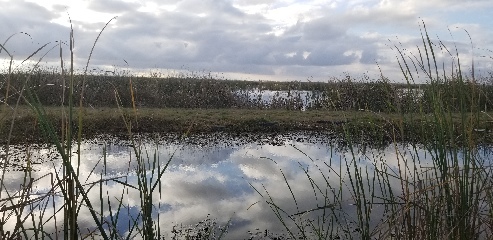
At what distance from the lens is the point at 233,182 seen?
5832mm

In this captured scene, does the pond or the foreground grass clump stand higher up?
the foreground grass clump

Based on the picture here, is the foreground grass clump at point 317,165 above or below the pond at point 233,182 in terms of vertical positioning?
above

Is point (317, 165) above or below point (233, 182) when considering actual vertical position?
above

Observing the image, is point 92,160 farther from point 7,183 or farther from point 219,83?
point 219,83

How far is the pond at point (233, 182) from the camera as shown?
3896 millimetres

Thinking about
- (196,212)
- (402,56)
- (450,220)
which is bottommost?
(196,212)

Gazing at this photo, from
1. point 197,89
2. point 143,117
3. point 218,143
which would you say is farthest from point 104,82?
point 218,143

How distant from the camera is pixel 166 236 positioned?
3.85m

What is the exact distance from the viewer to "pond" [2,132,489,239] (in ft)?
12.8

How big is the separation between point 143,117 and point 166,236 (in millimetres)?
6957

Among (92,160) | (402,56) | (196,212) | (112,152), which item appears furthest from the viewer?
(112,152)

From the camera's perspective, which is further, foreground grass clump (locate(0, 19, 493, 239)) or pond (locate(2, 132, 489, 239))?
pond (locate(2, 132, 489, 239))

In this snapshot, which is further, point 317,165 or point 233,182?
point 233,182

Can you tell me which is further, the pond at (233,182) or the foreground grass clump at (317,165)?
the pond at (233,182)
